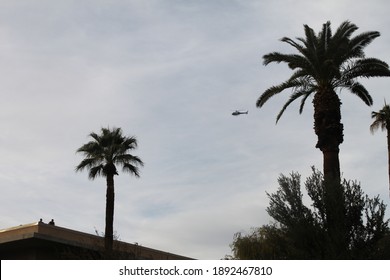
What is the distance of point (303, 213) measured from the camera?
28.0 metres

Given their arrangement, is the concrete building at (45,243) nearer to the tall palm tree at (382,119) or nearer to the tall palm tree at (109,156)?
the tall palm tree at (109,156)

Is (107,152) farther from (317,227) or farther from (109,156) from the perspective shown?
(317,227)

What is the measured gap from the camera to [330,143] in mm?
31328

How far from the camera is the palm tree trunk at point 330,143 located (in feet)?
90.5

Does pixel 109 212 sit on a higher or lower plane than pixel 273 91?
lower

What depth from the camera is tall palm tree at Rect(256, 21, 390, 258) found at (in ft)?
103

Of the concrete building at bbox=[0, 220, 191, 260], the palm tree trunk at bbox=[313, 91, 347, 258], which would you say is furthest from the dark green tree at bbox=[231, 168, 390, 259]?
the concrete building at bbox=[0, 220, 191, 260]

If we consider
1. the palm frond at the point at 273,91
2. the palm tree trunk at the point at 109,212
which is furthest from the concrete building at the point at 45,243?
the palm frond at the point at 273,91

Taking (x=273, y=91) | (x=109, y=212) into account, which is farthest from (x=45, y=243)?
(x=273, y=91)

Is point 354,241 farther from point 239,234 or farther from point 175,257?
point 175,257

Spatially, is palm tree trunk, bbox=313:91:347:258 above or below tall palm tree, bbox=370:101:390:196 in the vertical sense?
below

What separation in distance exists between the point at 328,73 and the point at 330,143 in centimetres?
376

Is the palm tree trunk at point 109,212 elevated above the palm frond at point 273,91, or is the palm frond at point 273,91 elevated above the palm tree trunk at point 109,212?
the palm frond at point 273,91

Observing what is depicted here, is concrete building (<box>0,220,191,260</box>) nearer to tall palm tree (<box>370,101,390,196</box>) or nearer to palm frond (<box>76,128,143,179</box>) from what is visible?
palm frond (<box>76,128,143,179</box>)
